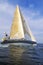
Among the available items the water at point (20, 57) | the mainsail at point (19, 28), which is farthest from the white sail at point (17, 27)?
the water at point (20, 57)

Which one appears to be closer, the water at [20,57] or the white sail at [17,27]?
the water at [20,57]

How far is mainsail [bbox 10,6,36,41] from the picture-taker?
209 ft

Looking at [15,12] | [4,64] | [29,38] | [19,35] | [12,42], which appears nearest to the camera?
[4,64]

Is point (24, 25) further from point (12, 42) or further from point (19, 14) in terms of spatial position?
point (12, 42)

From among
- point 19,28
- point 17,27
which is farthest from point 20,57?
point 17,27

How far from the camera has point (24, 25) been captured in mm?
65500

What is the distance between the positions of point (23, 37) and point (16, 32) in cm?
606

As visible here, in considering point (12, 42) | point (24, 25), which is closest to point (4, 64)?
point (12, 42)

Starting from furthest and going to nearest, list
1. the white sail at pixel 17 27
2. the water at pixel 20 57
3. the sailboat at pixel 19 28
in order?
the white sail at pixel 17 27
the sailboat at pixel 19 28
the water at pixel 20 57

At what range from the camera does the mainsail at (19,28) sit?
63.8 metres

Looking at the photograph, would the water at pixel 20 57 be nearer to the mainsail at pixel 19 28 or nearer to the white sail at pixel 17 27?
the mainsail at pixel 19 28

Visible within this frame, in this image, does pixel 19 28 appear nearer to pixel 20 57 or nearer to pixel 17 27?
pixel 17 27

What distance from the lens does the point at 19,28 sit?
220ft

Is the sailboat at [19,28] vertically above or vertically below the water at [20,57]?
above
